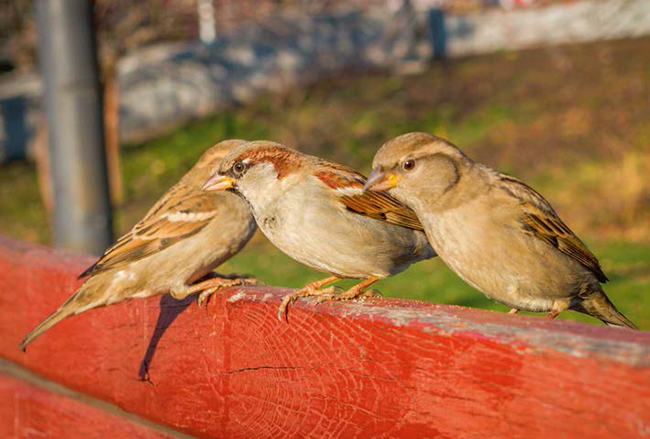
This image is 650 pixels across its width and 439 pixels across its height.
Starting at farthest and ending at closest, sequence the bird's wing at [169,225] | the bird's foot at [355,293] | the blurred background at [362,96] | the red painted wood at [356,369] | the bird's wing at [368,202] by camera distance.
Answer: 1. the blurred background at [362,96]
2. the bird's wing at [169,225]
3. the bird's wing at [368,202]
4. the bird's foot at [355,293]
5. the red painted wood at [356,369]

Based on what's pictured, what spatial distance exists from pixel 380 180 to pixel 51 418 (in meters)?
1.32

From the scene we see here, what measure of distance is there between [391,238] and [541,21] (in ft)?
67.3

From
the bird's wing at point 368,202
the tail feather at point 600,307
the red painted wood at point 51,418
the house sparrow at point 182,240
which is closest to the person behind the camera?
the red painted wood at point 51,418

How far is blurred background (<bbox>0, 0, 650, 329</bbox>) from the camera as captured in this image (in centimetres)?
1173

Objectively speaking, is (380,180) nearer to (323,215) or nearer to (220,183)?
(323,215)

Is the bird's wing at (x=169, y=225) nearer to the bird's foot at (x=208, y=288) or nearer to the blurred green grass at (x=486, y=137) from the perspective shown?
the bird's foot at (x=208, y=288)

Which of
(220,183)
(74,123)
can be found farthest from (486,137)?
(220,183)

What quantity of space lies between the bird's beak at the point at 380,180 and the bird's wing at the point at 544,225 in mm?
360

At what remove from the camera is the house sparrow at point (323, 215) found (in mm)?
2904

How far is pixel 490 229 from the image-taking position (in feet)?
8.31

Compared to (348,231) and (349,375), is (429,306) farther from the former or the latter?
(348,231)

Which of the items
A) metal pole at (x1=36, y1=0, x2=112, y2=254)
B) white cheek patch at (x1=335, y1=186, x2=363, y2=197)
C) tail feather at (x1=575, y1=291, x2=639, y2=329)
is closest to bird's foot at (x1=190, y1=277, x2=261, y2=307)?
white cheek patch at (x1=335, y1=186, x2=363, y2=197)

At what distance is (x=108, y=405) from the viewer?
271 cm

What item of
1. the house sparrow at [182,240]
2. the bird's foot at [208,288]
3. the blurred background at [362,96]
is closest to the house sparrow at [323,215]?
the bird's foot at [208,288]
